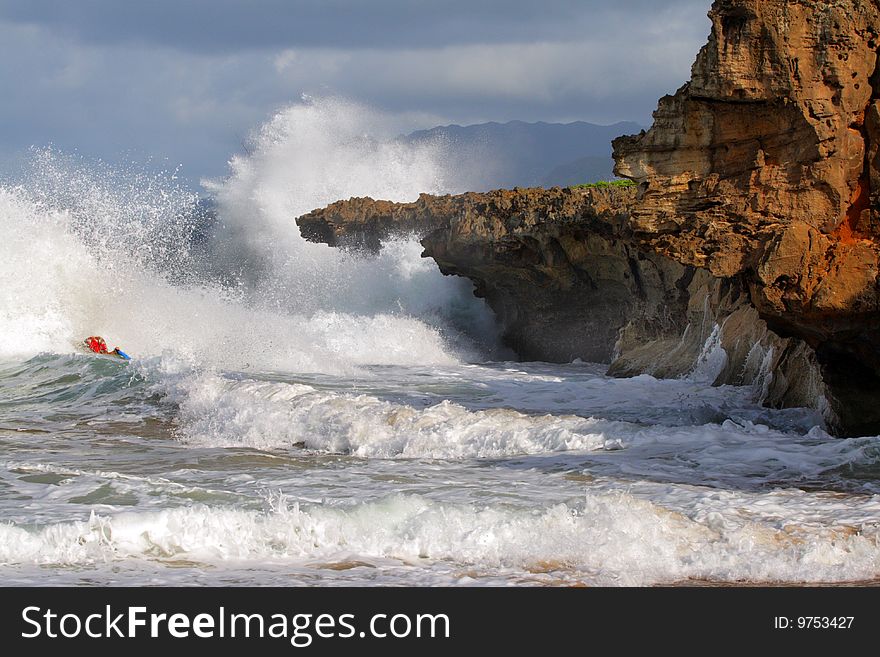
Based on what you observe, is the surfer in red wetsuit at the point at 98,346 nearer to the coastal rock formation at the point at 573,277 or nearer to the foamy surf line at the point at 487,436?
the coastal rock formation at the point at 573,277

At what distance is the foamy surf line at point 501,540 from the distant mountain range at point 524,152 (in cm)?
812

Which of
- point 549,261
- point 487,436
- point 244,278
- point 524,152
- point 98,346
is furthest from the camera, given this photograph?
point 524,152

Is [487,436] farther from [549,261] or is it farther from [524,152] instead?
[524,152]

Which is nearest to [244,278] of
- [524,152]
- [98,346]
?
[98,346]

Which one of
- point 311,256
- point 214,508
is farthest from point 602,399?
point 311,256

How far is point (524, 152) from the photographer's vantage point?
73000 millimetres

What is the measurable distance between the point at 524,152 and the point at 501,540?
222 ft

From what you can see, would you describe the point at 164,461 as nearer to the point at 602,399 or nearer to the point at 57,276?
the point at 602,399

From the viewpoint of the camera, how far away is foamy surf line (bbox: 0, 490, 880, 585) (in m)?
6.37

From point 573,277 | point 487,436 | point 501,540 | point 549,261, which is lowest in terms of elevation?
point 501,540

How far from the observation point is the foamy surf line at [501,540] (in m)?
6.37

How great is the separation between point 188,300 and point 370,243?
194 inches
